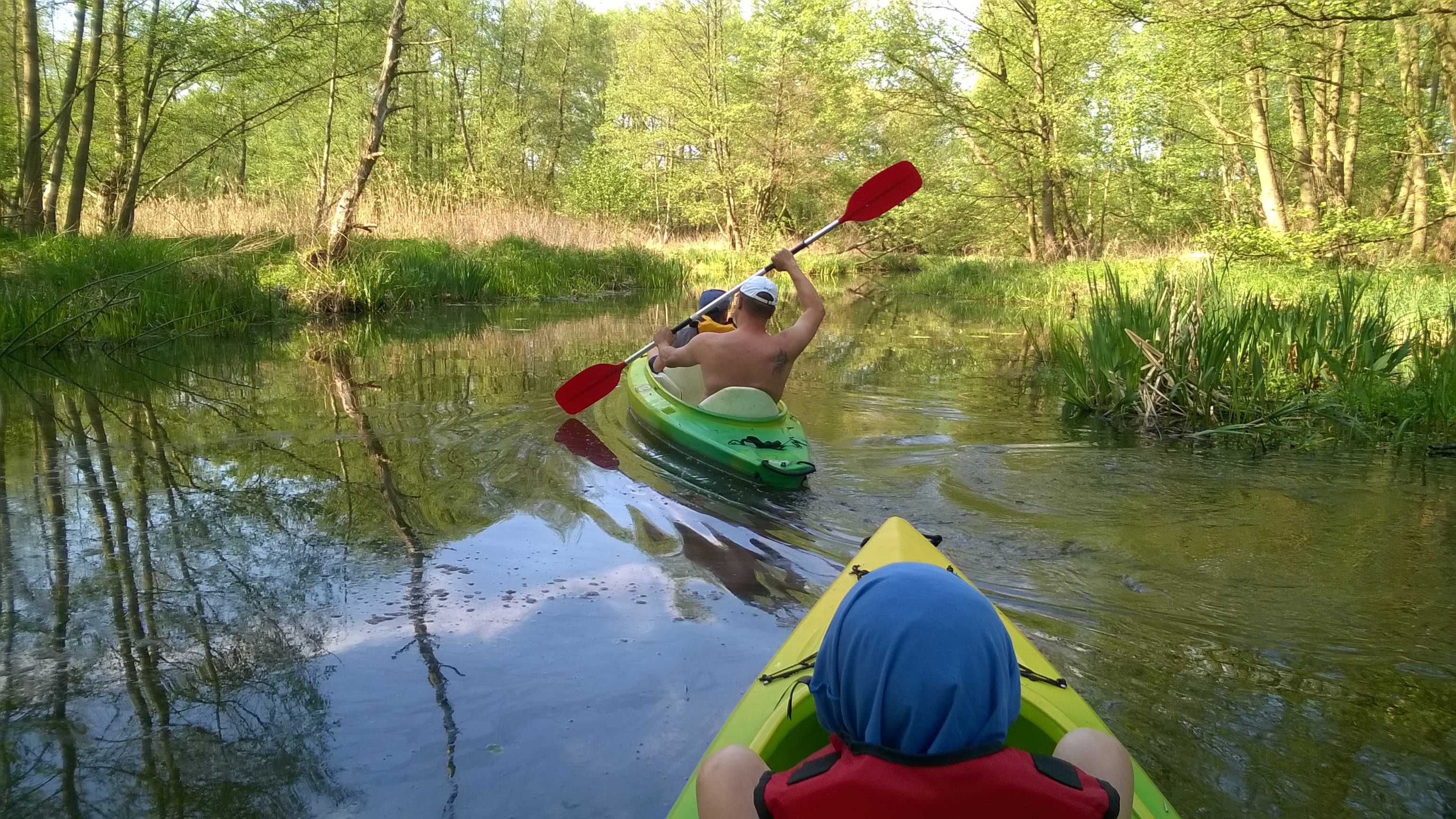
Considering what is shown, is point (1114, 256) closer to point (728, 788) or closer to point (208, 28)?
point (208, 28)

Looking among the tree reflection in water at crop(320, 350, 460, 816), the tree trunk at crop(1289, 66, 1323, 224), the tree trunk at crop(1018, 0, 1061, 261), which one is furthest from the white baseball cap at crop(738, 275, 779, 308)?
the tree trunk at crop(1018, 0, 1061, 261)

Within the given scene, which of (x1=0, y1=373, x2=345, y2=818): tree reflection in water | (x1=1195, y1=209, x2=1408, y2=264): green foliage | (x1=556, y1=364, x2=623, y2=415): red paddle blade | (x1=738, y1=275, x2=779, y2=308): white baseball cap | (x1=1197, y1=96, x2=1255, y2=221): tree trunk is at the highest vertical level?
(x1=1197, y1=96, x2=1255, y2=221): tree trunk

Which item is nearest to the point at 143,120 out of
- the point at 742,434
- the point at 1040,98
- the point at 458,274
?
the point at 458,274

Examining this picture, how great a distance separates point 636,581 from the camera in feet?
10.2

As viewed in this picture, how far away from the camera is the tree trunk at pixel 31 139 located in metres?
9.51

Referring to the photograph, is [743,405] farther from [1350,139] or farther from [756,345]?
[1350,139]

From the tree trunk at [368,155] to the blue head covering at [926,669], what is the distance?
10.9 m

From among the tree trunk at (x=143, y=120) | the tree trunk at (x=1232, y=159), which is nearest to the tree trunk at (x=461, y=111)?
the tree trunk at (x=143, y=120)

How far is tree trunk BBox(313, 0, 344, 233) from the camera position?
1191 centimetres

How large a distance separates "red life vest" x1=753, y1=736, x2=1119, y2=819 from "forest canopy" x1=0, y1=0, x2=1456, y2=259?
954cm

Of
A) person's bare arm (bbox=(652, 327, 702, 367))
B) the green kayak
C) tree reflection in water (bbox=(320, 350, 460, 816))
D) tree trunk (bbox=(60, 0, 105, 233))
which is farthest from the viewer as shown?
tree trunk (bbox=(60, 0, 105, 233))

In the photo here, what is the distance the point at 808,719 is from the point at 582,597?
1495 millimetres

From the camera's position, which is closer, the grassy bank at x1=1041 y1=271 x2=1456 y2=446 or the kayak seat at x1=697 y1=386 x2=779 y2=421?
the kayak seat at x1=697 y1=386 x2=779 y2=421

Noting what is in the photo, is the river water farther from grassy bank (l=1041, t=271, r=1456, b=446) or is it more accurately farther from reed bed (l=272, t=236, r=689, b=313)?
reed bed (l=272, t=236, r=689, b=313)
